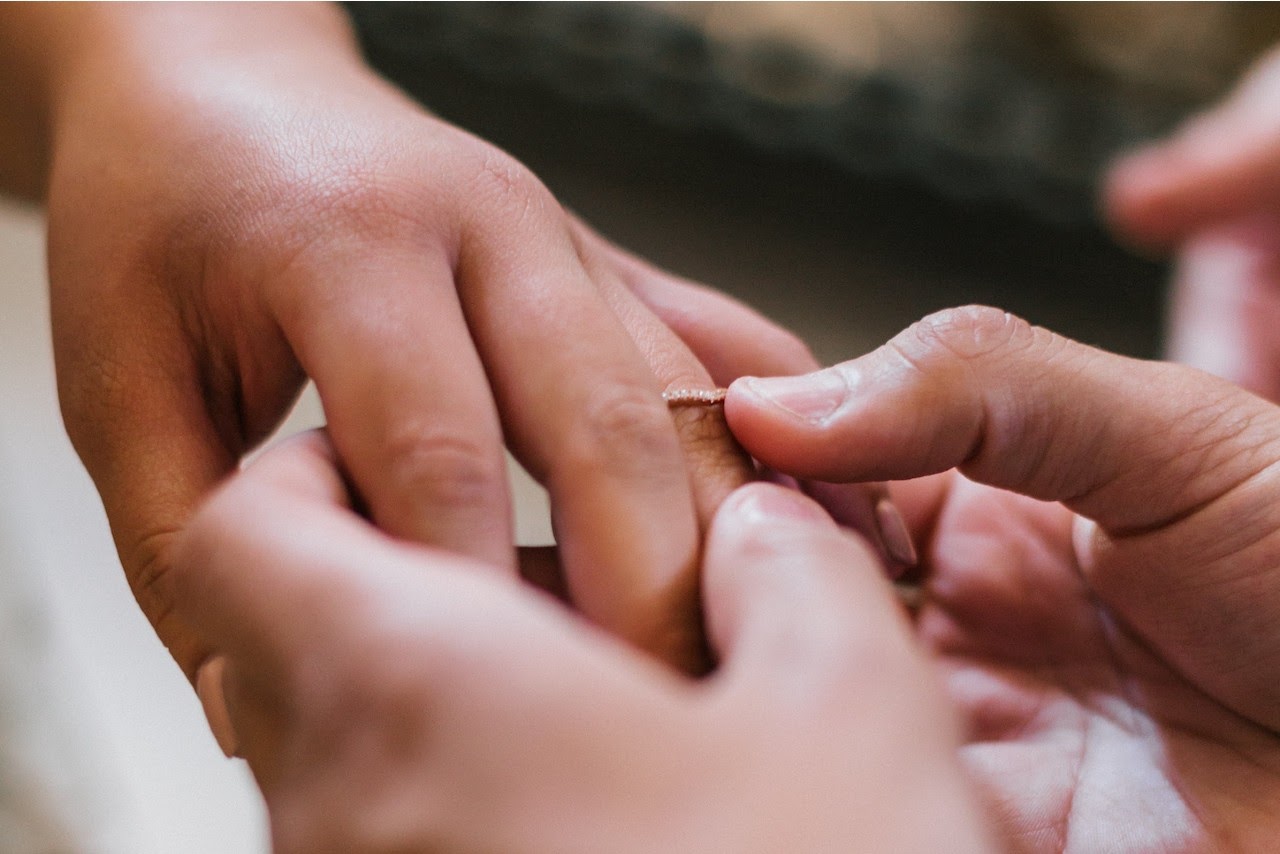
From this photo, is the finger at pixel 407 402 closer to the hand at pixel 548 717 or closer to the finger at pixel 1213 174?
the hand at pixel 548 717

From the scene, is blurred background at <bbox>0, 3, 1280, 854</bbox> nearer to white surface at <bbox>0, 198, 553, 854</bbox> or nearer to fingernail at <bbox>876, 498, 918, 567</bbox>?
white surface at <bbox>0, 198, 553, 854</bbox>

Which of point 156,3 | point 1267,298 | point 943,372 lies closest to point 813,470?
point 943,372

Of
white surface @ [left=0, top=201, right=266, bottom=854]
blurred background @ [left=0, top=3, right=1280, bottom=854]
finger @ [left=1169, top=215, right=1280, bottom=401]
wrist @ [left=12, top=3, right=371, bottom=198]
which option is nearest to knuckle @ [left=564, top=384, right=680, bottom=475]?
wrist @ [left=12, top=3, right=371, bottom=198]

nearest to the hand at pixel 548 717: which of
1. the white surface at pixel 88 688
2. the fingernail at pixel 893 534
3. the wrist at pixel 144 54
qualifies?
the fingernail at pixel 893 534

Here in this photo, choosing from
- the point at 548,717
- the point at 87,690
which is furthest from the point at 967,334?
the point at 87,690

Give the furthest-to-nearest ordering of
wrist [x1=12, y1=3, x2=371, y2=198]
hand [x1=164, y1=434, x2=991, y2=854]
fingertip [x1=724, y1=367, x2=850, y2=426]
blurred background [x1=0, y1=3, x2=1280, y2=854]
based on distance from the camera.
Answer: blurred background [x1=0, y1=3, x2=1280, y2=854], wrist [x1=12, y1=3, x2=371, y2=198], fingertip [x1=724, y1=367, x2=850, y2=426], hand [x1=164, y1=434, x2=991, y2=854]

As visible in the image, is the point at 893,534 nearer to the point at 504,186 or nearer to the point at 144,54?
the point at 504,186

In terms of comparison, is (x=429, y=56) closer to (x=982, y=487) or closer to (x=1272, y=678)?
(x=982, y=487)
